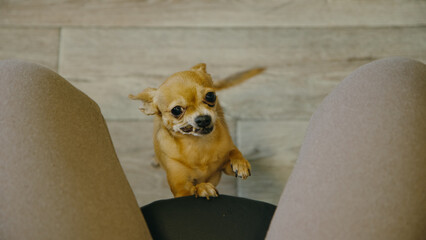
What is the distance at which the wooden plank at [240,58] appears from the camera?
202cm

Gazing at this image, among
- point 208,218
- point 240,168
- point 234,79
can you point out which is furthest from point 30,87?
point 234,79

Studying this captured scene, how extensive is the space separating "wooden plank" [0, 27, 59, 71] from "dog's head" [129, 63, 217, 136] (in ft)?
3.13

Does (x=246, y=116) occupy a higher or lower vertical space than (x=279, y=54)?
lower

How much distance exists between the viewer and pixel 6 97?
33.0 inches

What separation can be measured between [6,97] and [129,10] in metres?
1.47

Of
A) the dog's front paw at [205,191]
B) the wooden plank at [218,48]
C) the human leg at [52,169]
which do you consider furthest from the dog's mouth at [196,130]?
the wooden plank at [218,48]

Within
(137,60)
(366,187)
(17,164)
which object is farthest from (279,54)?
(17,164)

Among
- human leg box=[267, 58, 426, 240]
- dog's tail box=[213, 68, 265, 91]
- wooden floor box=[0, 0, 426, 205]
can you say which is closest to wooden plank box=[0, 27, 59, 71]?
wooden floor box=[0, 0, 426, 205]

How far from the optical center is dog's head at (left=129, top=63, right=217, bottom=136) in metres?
1.38

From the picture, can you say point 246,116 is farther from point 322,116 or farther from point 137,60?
point 322,116

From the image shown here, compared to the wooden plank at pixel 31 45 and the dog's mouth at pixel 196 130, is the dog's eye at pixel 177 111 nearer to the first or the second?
the dog's mouth at pixel 196 130

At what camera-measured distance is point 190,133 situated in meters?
1.43

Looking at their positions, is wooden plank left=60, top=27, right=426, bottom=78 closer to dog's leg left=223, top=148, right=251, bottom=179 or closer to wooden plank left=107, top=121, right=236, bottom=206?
wooden plank left=107, top=121, right=236, bottom=206

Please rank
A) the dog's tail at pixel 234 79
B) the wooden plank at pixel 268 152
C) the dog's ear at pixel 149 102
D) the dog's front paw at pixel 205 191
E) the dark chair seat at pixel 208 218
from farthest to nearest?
the wooden plank at pixel 268 152, the dog's tail at pixel 234 79, the dog's ear at pixel 149 102, the dog's front paw at pixel 205 191, the dark chair seat at pixel 208 218
